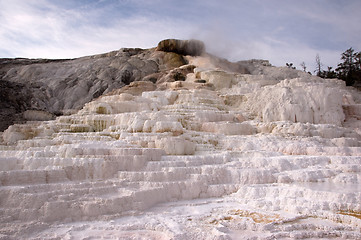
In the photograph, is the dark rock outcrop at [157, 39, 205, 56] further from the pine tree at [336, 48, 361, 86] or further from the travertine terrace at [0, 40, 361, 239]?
the travertine terrace at [0, 40, 361, 239]

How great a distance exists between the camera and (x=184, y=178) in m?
7.01

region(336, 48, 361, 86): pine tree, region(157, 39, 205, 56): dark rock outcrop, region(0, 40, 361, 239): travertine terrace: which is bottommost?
region(0, 40, 361, 239): travertine terrace

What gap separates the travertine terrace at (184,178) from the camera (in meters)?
4.96

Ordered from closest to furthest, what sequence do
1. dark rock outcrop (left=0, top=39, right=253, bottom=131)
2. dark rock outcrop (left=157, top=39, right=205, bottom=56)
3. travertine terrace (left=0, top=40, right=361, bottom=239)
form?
1. travertine terrace (left=0, top=40, right=361, bottom=239)
2. dark rock outcrop (left=0, top=39, right=253, bottom=131)
3. dark rock outcrop (left=157, top=39, right=205, bottom=56)

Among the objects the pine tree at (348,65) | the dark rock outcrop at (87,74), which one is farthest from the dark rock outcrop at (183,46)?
the pine tree at (348,65)

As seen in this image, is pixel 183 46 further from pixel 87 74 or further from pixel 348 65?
pixel 348 65

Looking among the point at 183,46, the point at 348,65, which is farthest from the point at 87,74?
the point at 348,65

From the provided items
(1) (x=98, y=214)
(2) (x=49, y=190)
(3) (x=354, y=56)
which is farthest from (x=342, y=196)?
(3) (x=354, y=56)

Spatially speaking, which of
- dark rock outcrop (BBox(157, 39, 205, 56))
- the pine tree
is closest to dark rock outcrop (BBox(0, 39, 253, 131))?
dark rock outcrop (BBox(157, 39, 205, 56))

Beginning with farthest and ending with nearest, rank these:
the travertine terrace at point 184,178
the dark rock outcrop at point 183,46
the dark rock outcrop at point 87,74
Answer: the dark rock outcrop at point 183,46 → the dark rock outcrop at point 87,74 → the travertine terrace at point 184,178

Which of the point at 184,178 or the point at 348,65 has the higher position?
the point at 348,65

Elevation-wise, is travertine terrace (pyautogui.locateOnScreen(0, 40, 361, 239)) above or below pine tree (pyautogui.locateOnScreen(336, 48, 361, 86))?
below

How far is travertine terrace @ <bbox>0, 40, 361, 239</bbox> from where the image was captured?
4961mm

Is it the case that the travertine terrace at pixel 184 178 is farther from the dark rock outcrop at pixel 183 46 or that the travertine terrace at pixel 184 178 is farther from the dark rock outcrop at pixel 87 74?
the dark rock outcrop at pixel 183 46
